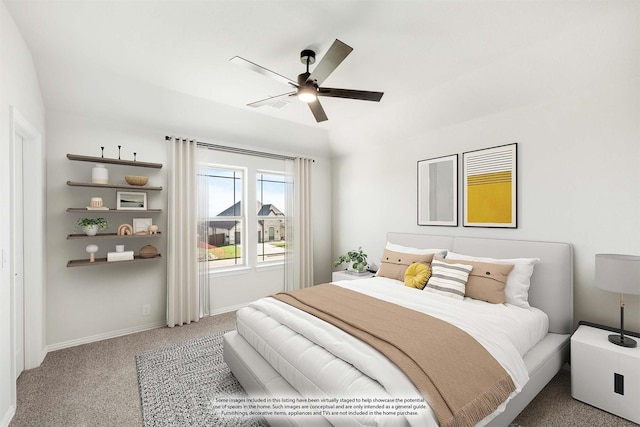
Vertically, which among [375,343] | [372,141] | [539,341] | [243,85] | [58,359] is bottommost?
[58,359]

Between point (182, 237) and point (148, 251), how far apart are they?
40 cm

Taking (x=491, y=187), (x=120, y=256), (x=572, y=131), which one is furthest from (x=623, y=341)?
(x=120, y=256)

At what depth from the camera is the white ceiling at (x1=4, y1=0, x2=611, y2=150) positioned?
1.99 m

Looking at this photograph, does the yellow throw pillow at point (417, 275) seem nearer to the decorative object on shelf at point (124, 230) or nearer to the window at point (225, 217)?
the window at point (225, 217)

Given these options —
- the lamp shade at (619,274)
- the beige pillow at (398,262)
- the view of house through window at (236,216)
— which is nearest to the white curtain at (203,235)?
the view of house through window at (236,216)

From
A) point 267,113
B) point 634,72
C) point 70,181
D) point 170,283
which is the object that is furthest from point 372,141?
point 70,181

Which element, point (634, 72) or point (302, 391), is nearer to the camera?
point (302, 391)

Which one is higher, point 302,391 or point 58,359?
point 302,391

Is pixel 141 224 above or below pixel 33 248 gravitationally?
above

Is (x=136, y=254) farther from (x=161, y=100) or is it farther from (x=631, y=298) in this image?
(x=631, y=298)

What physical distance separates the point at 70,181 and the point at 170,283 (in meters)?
1.53

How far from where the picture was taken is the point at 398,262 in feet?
11.4

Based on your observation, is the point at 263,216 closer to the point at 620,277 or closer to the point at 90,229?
the point at 90,229

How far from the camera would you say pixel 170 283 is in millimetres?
3586
